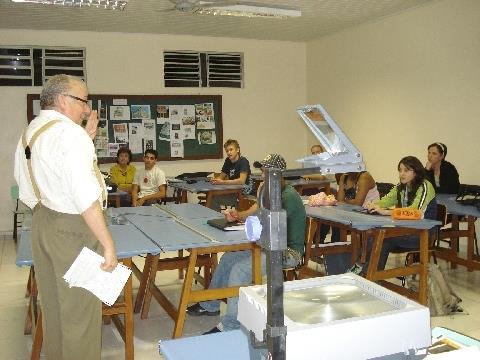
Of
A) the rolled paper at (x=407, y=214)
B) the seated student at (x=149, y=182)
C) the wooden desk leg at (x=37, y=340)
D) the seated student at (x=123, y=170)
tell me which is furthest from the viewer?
the seated student at (x=123, y=170)

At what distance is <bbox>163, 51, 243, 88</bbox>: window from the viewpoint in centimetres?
827

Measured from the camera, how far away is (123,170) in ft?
24.5

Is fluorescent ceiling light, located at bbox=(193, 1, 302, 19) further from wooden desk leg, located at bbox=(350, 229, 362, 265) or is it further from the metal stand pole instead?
the metal stand pole

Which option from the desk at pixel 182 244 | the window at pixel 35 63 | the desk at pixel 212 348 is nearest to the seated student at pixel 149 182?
the window at pixel 35 63

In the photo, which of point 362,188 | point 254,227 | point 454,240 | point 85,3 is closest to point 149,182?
point 85,3

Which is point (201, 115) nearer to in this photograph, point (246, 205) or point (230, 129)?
point (230, 129)

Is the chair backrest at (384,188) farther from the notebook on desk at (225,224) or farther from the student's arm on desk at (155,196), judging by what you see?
the notebook on desk at (225,224)

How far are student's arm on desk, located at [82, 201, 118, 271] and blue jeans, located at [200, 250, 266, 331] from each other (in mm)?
1177

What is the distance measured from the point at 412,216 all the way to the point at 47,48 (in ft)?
19.6

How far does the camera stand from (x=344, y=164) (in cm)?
113

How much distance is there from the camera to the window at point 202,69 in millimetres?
8273

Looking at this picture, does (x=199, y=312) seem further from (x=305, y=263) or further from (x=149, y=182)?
(x=149, y=182)

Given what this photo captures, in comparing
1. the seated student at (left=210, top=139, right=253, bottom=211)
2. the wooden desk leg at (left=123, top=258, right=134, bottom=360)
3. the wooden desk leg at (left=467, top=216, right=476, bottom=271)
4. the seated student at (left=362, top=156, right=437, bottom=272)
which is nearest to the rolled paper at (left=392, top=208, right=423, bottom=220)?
the seated student at (left=362, top=156, right=437, bottom=272)

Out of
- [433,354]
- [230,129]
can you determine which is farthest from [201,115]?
[433,354]
